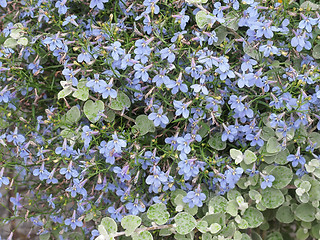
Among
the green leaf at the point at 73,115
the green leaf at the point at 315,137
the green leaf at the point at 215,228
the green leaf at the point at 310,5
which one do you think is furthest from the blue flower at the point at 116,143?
the green leaf at the point at 310,5

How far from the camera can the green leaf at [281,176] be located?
1431mm

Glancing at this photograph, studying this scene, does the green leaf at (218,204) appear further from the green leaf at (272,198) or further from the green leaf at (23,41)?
the green leaf at (23,41)

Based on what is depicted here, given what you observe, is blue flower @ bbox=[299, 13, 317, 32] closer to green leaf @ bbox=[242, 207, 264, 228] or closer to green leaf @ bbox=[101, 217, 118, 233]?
green leaf @ bbox=[242, 207, 264, 228]

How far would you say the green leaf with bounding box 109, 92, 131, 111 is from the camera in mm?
1397

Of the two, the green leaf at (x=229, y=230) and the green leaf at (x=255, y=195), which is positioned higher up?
the green leaf at (x=255, y=195)

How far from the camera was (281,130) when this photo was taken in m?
1.37

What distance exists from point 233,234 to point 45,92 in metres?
0.99

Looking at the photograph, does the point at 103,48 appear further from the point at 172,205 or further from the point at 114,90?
the point at 172,205

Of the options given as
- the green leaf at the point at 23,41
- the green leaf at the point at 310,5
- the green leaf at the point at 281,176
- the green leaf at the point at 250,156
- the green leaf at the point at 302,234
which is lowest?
the green leaf at the point at 302,234

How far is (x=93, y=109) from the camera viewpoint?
139 cm

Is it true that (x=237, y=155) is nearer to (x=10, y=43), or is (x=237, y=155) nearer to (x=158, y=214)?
(x=158, y=214)

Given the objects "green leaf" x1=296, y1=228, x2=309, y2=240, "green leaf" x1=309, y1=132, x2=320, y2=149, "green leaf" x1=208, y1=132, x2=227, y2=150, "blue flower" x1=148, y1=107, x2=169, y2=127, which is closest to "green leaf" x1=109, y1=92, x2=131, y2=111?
"blue flower" x1=148, y1=107, x2=169, y2=127

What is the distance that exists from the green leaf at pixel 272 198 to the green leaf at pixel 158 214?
1.20ft

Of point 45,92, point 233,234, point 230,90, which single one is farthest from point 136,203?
point 45,92
